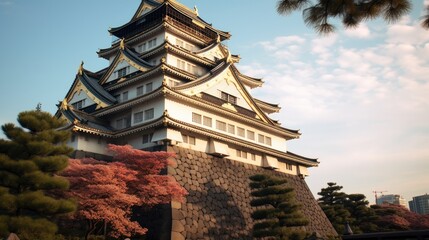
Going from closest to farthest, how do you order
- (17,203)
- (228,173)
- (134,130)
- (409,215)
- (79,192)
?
1. (17,203)
2. (79,192)
3. (134,130)
4. (228,173)
5. (409,215)

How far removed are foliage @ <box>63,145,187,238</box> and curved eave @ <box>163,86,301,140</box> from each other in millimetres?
5506

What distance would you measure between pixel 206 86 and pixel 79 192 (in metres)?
12.9

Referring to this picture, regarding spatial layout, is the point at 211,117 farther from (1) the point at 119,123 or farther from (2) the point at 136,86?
(2) the point at 136,86

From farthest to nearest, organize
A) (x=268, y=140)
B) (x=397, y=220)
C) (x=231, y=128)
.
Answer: (x=397, y=220)
(x=268, y=140)
(x=231, y=128)

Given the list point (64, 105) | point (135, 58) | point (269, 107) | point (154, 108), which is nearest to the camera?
point (154, 108)

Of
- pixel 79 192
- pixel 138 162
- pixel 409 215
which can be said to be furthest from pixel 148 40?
pixel 409 215

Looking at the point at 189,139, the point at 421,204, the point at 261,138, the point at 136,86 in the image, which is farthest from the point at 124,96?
the point at 421,204

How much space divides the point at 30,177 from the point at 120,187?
160 inches

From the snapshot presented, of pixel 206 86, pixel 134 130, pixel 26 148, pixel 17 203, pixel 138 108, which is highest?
pixel 206 86

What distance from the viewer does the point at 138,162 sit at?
19.5 metres

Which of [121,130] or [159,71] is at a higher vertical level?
[159,71]

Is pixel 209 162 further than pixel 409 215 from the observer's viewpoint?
No

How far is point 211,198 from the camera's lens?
23516 millimetres

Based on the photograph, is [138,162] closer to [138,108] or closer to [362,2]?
[138,108]
